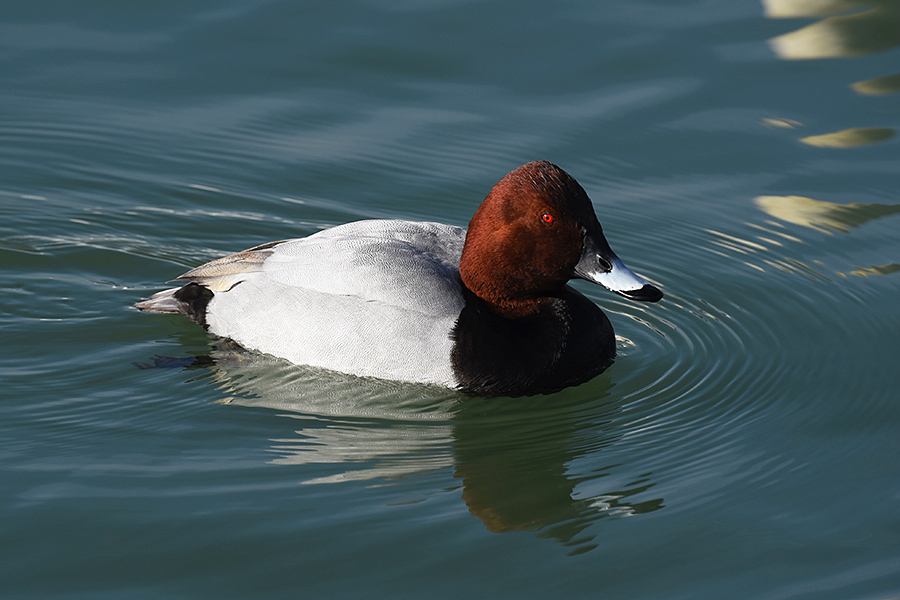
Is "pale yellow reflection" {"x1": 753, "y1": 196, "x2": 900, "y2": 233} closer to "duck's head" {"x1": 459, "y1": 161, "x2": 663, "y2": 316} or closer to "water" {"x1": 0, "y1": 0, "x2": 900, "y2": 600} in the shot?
"water" {"x1": 0, "y1": 0, "x2": 900, "y2": 600}

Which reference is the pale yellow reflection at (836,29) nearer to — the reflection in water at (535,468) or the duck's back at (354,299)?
the duck's back at (354,299)

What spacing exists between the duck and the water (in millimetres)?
162

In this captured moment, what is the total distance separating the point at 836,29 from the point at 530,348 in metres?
5.58

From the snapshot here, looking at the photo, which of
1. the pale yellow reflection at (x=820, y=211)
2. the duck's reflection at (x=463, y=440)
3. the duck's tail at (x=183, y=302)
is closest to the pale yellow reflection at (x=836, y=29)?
the pale yellow reflection at (x=820, y=211)

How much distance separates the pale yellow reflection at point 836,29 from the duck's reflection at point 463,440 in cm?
490

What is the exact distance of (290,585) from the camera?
454 centimetres

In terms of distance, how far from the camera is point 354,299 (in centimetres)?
614

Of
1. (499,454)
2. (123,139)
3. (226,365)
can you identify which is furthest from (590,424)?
(123,139)

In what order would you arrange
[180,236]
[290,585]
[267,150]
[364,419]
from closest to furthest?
[290,585]
[364,419]
[180,236]
[267,150]

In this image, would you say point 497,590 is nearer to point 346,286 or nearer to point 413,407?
point 413,407

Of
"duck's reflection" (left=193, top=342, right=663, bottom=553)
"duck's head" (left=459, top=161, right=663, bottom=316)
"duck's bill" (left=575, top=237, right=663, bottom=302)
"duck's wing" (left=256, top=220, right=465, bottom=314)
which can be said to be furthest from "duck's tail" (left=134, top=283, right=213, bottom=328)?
"duck's bill" (left=575, top=237, right=663, bottom=302)

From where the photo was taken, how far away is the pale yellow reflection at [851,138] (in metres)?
8.77

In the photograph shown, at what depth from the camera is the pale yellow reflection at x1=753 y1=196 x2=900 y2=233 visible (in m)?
7.92

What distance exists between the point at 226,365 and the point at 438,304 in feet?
4.07
